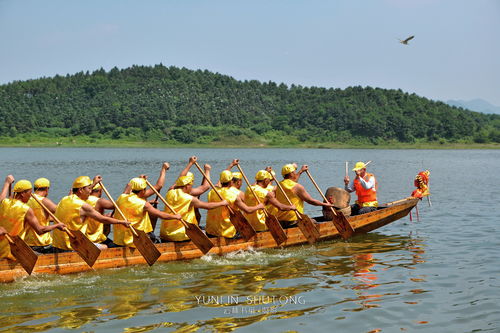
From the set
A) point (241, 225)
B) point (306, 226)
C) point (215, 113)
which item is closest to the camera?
point (241, 225)

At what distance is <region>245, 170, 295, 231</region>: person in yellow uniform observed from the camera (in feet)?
48.9

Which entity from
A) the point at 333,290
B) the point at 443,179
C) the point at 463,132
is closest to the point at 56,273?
the point at 333,290

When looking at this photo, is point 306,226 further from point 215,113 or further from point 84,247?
point 215,113

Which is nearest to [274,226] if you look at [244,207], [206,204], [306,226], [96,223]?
[306,226]

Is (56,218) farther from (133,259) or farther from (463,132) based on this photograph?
(463,132)

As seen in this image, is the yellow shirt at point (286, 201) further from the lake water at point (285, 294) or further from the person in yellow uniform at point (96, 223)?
the person in yellow uniform at point (96, 223)

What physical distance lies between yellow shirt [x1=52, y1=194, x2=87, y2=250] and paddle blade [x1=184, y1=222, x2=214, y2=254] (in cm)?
223

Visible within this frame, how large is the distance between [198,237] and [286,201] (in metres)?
3.29

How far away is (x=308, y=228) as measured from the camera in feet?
50.8

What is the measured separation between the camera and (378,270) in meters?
13.8

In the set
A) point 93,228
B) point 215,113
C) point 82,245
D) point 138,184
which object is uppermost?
point 215,113

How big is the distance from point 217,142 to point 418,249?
11123 cm

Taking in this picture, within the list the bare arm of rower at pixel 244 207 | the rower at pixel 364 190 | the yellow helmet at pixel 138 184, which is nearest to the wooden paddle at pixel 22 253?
the yellow helmet at pixel 138 184

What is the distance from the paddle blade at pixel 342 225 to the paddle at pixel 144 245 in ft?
18.4
